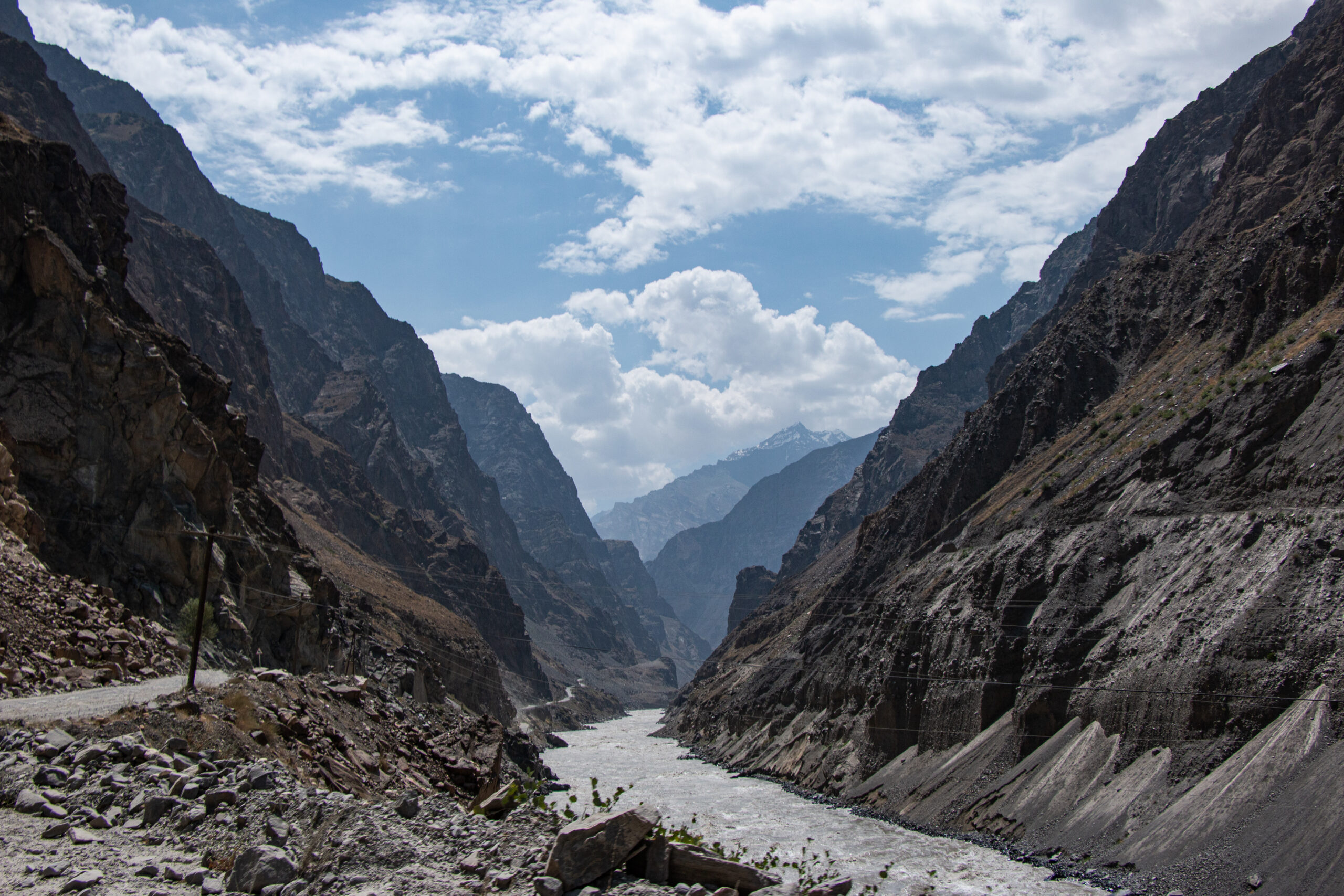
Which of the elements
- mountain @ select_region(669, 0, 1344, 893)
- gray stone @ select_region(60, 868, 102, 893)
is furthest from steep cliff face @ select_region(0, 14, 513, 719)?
gray stone @ select_region(60, 868, 102, 893)

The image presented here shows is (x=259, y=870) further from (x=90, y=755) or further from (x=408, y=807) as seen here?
(x=90, y=755)

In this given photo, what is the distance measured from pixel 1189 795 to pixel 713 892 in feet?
112

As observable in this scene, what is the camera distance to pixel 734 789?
3034 inches

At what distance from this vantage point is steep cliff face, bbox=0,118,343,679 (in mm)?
44500

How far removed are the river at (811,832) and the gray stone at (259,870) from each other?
504cm

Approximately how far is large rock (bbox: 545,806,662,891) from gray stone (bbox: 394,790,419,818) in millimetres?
3419

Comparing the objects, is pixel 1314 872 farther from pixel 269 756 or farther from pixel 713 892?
pixel 269 756

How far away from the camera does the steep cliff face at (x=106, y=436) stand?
44500 millimetres

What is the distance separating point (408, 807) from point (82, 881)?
4.21 metres

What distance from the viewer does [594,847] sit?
12.0 metres

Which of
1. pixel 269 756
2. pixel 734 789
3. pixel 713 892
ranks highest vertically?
pixel 269 756

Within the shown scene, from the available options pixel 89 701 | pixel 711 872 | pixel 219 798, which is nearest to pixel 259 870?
pixel 219 798

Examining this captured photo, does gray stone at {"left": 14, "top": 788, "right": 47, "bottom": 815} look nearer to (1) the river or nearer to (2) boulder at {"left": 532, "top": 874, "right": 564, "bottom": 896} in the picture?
(2) boulder at {"left": 532, "top": 874, "right": 564, "bottom": 896}

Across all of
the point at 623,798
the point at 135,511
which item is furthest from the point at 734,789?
the point at 135,511
